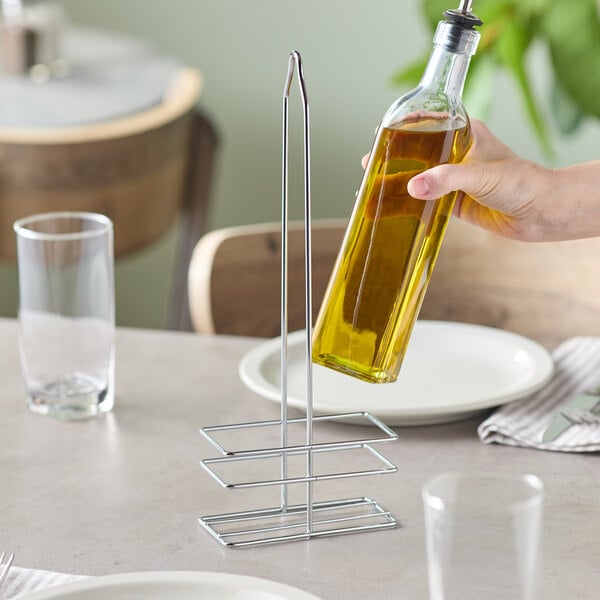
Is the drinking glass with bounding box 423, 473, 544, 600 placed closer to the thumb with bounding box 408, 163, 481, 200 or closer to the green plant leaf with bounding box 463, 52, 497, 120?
the thumb with bounding box 408, 163, 481, 200

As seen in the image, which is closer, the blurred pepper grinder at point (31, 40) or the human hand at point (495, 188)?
the human hand at point (495, 188)

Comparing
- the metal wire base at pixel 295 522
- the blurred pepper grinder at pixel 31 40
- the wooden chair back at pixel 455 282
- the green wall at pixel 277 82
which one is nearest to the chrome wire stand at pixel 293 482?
the metal wire base at pixel 295 522

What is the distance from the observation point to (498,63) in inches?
68.3

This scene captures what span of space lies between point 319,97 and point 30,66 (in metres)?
0.70

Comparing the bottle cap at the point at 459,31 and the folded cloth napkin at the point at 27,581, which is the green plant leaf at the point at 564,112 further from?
the folded cloth napkin at the point at 27,581

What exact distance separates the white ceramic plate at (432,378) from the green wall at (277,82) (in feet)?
5.13

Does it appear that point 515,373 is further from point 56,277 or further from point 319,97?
point 319,97

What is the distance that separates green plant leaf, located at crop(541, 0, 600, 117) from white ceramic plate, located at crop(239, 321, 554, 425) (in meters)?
0.64

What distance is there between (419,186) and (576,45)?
1.01 meters

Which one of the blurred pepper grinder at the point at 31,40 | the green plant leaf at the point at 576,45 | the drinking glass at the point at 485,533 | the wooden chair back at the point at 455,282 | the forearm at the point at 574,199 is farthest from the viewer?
the blurred pepper grinder at the point at 31,40

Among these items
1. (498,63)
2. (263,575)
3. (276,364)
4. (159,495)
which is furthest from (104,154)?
(263,575)

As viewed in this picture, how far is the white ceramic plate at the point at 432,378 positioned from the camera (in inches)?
35.9

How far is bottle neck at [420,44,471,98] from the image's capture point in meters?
0.69

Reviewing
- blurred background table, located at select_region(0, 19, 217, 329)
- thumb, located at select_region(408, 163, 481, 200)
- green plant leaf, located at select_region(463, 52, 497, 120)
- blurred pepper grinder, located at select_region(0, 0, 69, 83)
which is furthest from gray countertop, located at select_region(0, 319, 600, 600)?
blurred pepper grinder, located at select_region(0, 0, 69, 83)
